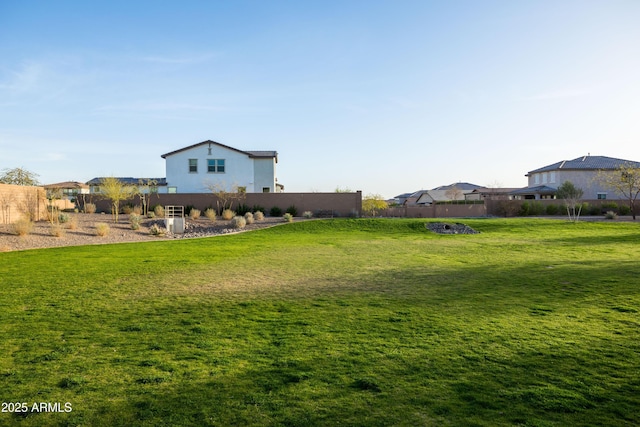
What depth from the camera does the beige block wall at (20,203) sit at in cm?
2419

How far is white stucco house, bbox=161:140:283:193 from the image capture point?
43969 millimetres

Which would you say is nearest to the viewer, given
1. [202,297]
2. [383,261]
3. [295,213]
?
[202,297]

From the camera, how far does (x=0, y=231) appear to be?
20.3m

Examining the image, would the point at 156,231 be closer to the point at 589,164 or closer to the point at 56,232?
the point at 56,232

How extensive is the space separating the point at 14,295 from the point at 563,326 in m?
10.4

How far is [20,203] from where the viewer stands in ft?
83.4

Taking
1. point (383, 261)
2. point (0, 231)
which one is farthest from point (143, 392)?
point (0, 231)

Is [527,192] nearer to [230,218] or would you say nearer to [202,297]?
[230,218]

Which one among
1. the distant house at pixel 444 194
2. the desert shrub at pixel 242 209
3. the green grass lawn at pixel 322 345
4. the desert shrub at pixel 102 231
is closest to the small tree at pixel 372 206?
the desert shrub at pixel 242 209

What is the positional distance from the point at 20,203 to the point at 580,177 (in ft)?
207

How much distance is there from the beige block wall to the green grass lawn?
47.3ft

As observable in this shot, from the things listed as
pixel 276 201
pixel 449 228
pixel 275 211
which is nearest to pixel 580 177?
pixel 449 228

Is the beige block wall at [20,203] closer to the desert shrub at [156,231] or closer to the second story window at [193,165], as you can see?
the desert shrub at [156,231]

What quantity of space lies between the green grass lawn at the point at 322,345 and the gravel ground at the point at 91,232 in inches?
288
